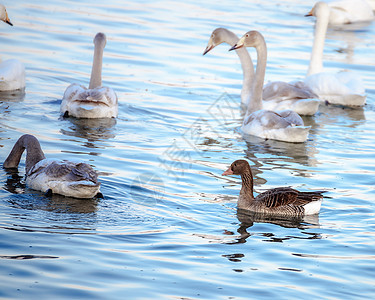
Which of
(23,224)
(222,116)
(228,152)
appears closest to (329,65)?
(222,116)

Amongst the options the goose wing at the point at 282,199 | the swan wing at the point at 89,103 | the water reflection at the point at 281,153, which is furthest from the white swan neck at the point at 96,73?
the goose wing at the point at 282,199

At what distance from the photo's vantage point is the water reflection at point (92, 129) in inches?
459

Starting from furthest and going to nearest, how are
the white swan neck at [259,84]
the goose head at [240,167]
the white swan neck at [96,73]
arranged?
the white swan neck at [259,84] → the white swan neck at [96,73] → the goose head at [240,167]

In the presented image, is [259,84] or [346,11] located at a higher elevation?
[346,11]

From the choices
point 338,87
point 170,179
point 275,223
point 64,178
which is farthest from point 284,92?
point 64,178

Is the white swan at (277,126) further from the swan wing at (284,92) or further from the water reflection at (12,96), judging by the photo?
the water reflection at (12,96)

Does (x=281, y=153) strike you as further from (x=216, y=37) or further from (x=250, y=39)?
(x=216, y=37)

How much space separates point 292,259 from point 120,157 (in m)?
4.09

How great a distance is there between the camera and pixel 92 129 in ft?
40.3

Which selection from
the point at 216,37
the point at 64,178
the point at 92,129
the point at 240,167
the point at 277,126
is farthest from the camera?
the point at 216,37

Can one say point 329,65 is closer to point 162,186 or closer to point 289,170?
point 289,170

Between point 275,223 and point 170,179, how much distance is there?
6.02 ft

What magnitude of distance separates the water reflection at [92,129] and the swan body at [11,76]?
1638mm

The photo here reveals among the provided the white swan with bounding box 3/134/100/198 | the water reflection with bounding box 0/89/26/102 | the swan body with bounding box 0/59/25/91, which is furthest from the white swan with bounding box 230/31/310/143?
the white swan with bounding box 3/134/100/198
